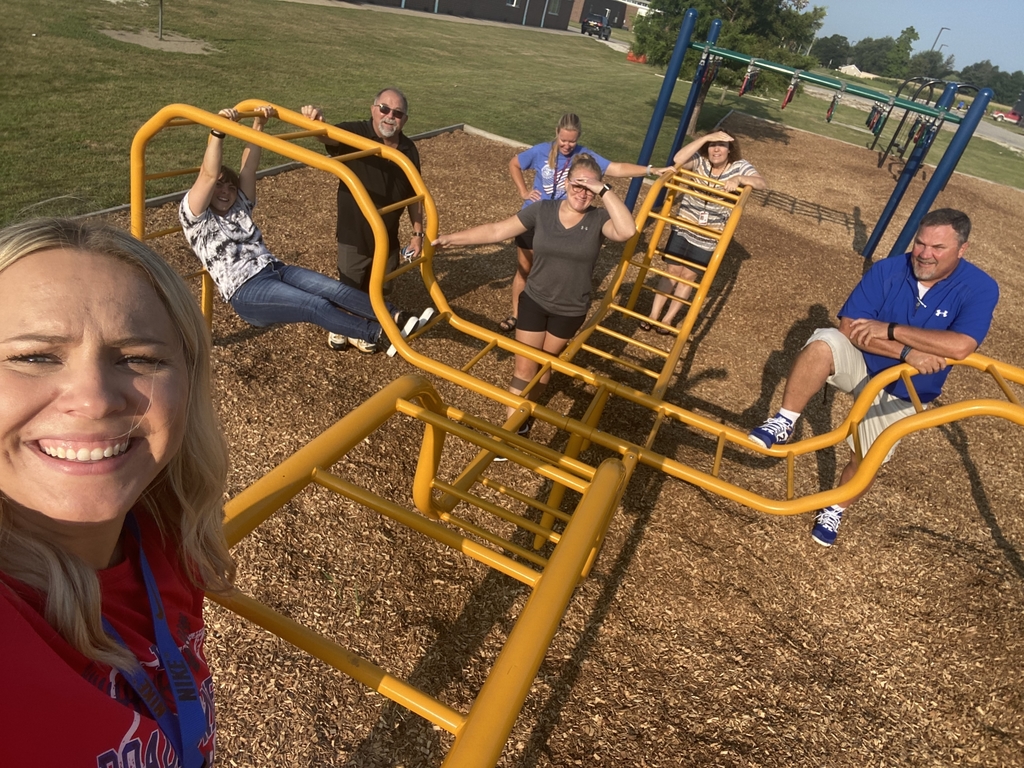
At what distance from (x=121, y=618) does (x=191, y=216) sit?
2951 millimetres

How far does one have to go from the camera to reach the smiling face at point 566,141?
4.55 m

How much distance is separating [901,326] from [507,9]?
42935 mm

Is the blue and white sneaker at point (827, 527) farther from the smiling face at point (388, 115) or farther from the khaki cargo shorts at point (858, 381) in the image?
the smiling face at point (388, 115)

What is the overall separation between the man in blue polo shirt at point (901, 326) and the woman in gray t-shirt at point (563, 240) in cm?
126

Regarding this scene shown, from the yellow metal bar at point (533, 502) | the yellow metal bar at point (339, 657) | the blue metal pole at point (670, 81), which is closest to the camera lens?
the yellow metal bar at point (339, 657)

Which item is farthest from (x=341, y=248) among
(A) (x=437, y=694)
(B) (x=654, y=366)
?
(A) (x=437, y=694)

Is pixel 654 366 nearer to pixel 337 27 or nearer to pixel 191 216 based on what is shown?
pixel 191 216

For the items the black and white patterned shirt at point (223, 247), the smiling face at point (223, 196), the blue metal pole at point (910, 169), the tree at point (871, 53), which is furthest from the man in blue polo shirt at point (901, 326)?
the tree at point (871, 53)

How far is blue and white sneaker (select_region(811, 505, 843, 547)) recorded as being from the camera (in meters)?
3.71

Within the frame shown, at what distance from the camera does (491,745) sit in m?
1.11

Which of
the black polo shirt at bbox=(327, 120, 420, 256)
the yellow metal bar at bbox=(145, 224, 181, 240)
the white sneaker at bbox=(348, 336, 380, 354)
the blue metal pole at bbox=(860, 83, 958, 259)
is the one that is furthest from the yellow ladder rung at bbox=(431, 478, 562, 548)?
the blue metal pole at bbox=(860, 83, 958, 259)

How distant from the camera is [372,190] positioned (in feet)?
14.3

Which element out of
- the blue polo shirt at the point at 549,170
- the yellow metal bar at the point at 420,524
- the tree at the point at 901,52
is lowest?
the yellow metal bar at the point at 420,524

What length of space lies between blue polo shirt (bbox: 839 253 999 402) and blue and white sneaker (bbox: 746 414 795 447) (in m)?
0.63
